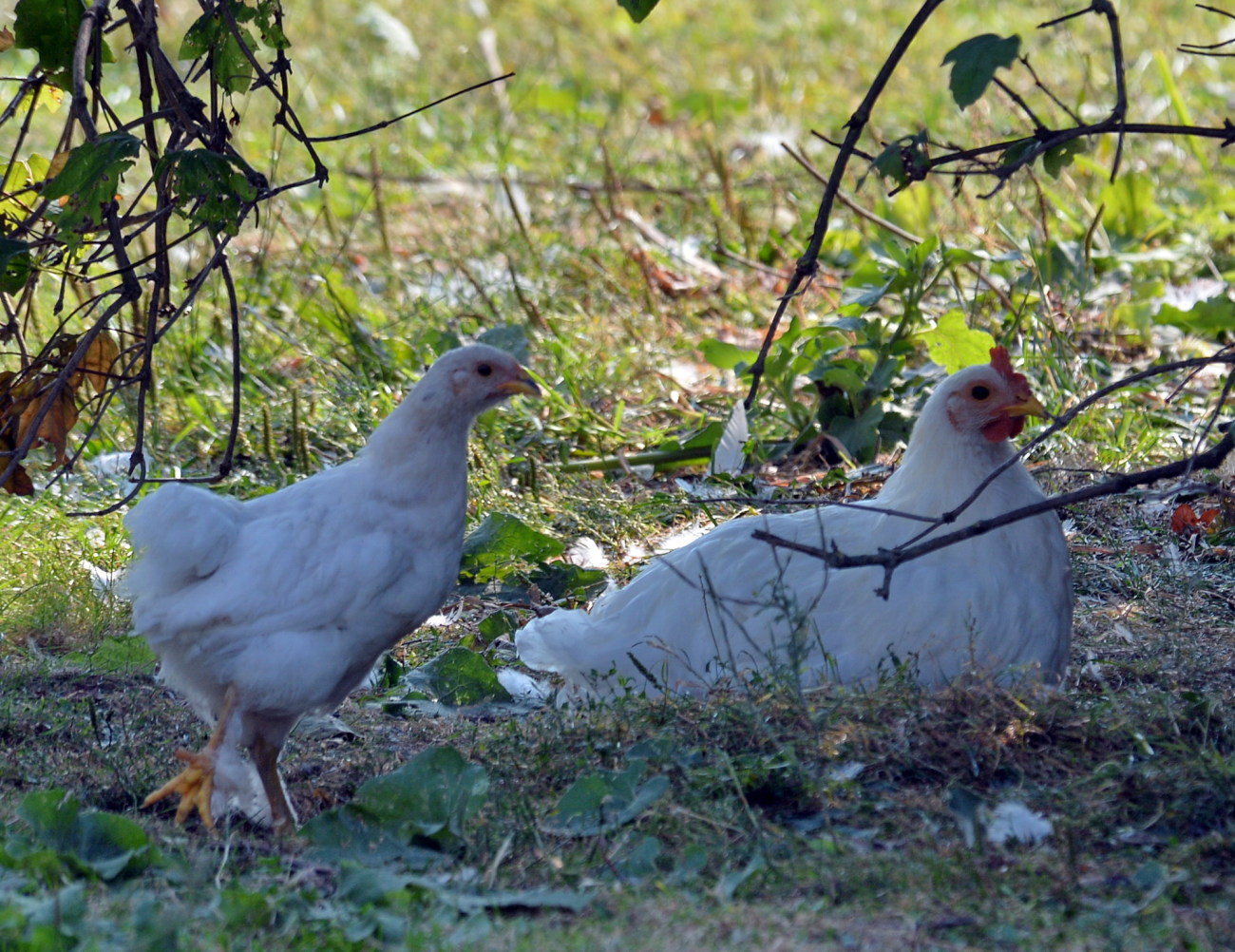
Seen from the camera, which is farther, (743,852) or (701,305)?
(701,305)

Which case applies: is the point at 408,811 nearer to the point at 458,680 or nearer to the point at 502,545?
the point at 458,680

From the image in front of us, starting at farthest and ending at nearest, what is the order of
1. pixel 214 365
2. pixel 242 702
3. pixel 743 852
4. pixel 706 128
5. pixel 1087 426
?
1. pixel 706 128
2. pixel 214 365
3. pixel 1087 426
4. pixel 242 702
5. pixel 743 852

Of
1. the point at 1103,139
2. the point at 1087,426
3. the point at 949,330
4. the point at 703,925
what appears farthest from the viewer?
the point at 1103,139

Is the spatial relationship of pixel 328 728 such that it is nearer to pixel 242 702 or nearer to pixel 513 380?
pixel 242 702

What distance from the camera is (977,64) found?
232 cm

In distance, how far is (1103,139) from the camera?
22.8 feet

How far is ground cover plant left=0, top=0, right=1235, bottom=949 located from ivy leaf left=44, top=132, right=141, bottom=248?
14cm

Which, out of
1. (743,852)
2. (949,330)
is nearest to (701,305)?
(949,330)

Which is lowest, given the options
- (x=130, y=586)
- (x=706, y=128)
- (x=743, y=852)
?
(x=743, y=852)

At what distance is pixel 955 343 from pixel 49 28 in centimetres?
267

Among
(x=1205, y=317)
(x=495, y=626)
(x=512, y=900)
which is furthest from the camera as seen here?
(x=1205, y=317)

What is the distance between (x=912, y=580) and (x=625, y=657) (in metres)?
0.68

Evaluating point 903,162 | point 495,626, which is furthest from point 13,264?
point 903,162

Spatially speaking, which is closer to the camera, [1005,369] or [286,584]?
[286,584]
